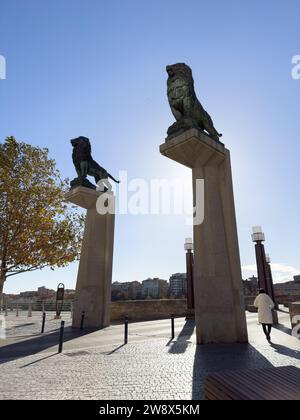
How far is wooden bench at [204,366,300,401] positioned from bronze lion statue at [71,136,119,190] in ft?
48.6

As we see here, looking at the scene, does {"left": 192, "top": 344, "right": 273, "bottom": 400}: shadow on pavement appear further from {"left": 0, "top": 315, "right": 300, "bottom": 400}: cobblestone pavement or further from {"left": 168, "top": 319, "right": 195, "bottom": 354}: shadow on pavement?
{"left": 168, "top": 319, "right": 195, "bottom": 354}: shadow on pavement

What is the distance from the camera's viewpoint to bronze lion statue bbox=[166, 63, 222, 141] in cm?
1133

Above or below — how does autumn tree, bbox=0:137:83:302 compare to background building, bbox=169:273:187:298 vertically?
below

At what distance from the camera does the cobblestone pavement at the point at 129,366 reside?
4.73 meters

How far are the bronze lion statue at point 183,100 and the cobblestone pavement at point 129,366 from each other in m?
7.18

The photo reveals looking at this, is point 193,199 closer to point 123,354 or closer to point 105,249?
point 123,354

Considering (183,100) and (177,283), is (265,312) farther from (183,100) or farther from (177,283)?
(177,283)

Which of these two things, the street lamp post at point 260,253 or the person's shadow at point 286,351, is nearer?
the person's shadow at point 286,351

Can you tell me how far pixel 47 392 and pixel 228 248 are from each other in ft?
24.2

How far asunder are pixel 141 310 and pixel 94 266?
684 centimetres

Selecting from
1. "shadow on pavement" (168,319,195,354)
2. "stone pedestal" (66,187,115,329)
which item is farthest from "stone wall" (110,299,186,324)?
"shadow on pavement" (168,319,195,354)

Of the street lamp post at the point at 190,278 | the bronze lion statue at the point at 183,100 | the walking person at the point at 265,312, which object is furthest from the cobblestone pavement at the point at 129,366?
the street lamp post at the point at 190,278

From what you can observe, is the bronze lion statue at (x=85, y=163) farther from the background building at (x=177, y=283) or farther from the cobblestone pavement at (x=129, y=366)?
the background building at (x=177, y=283)
